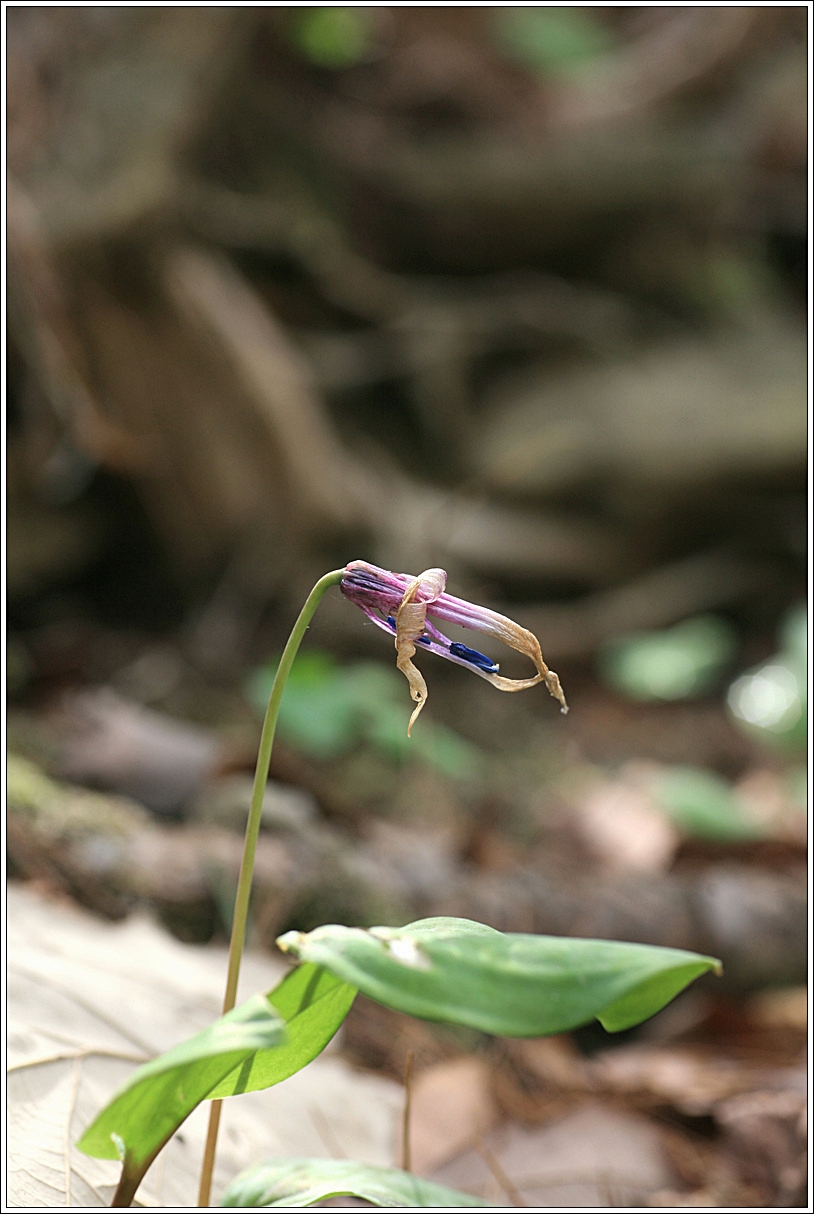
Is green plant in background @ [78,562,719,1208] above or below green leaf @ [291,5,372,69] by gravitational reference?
below

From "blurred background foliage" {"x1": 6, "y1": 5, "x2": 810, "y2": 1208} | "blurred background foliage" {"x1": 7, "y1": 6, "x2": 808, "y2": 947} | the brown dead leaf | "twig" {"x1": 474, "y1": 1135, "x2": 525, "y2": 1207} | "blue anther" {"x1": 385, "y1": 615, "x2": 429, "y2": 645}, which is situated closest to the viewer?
"blue anther" {"x1": 385, "y1": 615, "x2": 429, "y2": 645}

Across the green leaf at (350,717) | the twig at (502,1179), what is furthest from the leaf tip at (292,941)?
the green leaf at (350,717)

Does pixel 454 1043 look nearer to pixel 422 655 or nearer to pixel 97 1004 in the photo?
pixel 97 1004

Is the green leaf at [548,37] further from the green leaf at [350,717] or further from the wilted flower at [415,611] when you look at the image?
the wilted flower at [415,611]

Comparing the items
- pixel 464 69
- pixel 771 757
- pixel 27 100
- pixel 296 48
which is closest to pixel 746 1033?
pixel 771 757

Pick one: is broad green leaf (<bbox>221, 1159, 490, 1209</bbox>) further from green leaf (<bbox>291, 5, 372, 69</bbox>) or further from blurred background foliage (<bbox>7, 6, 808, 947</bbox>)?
green leaf (<bbox>291, 5, 372, 69</bbox>)

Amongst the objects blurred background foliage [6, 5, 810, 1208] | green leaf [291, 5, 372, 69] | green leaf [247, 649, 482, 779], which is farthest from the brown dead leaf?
green leaf [291, 5, 372, 69]

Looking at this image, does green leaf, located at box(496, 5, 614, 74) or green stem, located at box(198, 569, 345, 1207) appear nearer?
green stem, located at box(198, 569, 345, 1207)

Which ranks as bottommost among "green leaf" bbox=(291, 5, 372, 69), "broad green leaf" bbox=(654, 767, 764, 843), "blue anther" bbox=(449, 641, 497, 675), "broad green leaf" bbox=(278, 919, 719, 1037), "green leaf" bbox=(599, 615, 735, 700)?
"broad green leaf" bbox=(278, 919, 719, 1037)

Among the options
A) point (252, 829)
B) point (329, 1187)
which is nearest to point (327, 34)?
point (252, 829)
